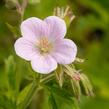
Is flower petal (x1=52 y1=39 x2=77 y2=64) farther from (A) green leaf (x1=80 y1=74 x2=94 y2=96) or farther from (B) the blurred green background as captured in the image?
(B) the blurred green background

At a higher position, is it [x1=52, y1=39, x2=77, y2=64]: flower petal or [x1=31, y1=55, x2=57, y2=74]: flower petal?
[x1=52, y1=39, x2=77, y2=64]: flower petal

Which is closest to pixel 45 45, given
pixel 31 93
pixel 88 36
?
pixel 31 93

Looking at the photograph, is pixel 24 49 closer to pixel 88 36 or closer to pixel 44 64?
pixel 44 64

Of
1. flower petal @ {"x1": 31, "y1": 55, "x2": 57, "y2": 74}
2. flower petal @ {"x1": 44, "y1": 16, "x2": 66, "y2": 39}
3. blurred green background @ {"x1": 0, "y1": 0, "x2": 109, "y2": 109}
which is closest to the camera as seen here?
flower petal @ {"x1": 31, "y1": 55, "x2": 57, "y2": 74}

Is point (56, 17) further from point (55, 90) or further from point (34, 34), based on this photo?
point (55, 90)

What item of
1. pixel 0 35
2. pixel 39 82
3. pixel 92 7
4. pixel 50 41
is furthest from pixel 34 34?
pixel 92 7

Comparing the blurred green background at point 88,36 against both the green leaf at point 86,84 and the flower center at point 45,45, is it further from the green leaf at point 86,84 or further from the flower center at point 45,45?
the green leaf at point 86,84

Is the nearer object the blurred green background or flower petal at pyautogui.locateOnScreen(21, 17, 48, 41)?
flower petal at pyautogui.locateOnScreen(21, 17, 48, 41)

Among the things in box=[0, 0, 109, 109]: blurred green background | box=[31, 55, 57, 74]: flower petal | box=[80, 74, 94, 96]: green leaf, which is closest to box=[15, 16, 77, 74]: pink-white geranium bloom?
box=[31, 55, 57, 74]: flower petal
